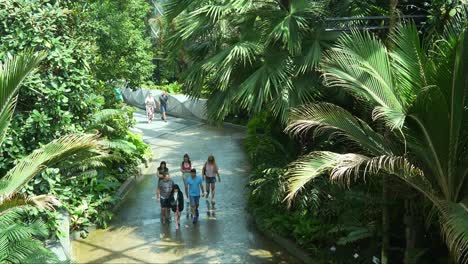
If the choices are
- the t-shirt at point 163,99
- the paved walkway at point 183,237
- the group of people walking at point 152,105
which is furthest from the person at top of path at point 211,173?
the t-shirt at point 163,99

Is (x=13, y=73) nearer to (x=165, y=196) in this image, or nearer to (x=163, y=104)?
(x=165, y=196)

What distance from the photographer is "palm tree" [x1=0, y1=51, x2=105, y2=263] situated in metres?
6.17

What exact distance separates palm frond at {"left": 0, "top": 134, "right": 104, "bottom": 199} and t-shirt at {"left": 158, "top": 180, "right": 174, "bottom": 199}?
5.16 m

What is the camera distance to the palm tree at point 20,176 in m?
6.17

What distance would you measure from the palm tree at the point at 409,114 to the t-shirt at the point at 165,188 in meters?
5.42

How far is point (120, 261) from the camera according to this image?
987 centimetres

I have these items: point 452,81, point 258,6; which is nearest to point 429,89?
point 452,81

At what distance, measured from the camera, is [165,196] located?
38.6ft

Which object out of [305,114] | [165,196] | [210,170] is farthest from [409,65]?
[210,170]

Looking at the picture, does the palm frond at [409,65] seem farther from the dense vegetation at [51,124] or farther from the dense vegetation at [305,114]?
the dense vegetation at [51,124]

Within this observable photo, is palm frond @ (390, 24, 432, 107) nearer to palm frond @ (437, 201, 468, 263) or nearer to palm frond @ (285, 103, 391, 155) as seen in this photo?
palm frond @ (285, 103, 391, 155)

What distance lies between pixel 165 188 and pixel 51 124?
11.3 feet

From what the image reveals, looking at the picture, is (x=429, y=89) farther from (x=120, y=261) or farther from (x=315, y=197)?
(x=120, y=261)

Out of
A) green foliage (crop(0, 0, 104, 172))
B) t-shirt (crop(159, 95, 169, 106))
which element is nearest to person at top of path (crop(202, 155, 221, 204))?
green foliage (crop(0, 0, 104, 172))
